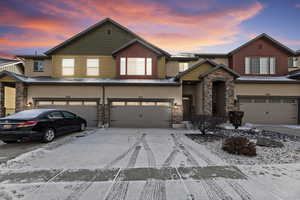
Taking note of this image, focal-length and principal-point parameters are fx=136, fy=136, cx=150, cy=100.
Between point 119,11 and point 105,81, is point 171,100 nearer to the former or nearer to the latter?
point 105,81

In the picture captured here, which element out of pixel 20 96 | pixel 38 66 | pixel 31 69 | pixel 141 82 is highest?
pixel 38 66

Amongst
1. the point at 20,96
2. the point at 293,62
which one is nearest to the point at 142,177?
the point at 20,96

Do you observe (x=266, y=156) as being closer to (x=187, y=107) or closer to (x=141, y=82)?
(x=141, y=82)

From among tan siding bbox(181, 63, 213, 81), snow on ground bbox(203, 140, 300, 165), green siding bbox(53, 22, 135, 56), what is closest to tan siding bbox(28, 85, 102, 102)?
green siding bbox(53, 22, 135, 56)

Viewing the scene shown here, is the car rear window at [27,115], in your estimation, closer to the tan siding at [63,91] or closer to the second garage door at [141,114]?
the tan siding at [63,91]

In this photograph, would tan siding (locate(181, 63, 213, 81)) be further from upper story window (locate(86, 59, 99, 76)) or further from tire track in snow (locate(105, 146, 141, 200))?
tire track in snow (locate(105, 146, 141, 200))

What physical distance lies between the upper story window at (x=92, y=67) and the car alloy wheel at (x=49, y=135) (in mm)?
7188

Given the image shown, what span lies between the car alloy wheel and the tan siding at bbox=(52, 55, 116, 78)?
709 centimetres

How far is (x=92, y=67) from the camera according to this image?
1278cm

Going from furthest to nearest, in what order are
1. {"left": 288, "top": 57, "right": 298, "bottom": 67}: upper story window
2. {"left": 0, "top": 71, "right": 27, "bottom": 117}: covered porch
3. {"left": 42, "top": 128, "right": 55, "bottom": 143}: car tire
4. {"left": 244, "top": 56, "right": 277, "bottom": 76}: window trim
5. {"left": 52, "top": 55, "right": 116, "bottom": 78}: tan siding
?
{"left": 288, "top": 57, "right": 298, "bottom": 67}: upper story window → {"left": 244, "top": 56, "right": 277, "bottom": 76}: window trim → {"left": 52, "top": 55, "right": 116, "bottom": 78}: tan siding → {"left": 0, "top": 71, "right": 27, "bottom": 117}: covered porch → {"left": 42, "top": 128, "right": 55, "bottom": 143}: car tire

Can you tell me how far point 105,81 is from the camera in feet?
37.2

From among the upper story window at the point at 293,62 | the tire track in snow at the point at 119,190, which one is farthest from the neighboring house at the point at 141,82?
the tire track in snow at the point at 119,190

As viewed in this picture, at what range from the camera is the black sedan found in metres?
5.78

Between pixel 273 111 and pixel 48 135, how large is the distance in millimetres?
16570
